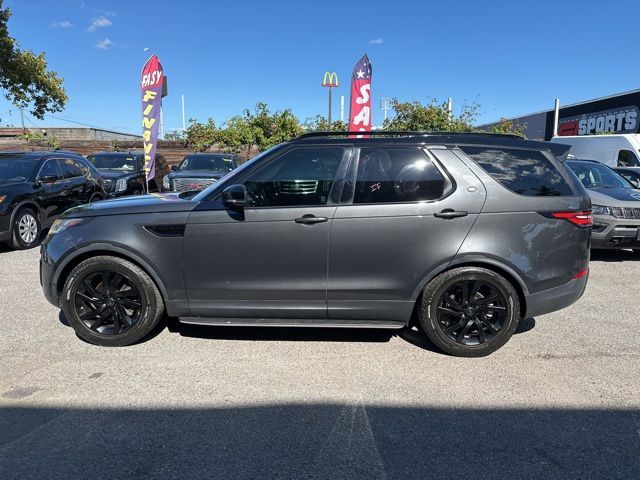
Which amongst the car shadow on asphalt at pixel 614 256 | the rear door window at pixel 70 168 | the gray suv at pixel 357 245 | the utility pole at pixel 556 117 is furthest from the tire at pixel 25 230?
the utility pole at pixel 556 117

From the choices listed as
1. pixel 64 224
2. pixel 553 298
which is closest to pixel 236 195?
pixel 64 224

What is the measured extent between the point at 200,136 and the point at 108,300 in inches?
832

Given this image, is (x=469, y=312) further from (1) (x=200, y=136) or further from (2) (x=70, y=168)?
(1) (x=200, y=136)

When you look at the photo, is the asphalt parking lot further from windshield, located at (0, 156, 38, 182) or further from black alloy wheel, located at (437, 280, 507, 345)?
windshield, located at (0, 156, 38, 182)

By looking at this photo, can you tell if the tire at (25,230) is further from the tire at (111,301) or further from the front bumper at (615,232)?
the front bumper at (615,232)

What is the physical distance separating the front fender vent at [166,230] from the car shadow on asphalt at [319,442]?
1.41 m

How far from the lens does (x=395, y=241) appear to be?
3.73 meters

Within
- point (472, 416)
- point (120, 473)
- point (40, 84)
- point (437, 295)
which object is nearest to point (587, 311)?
point (437, 295)

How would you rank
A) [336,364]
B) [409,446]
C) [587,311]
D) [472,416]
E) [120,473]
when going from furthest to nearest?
1. [587,311]
2. [336,364]
3. [472,416]
4. [409,446]
5. [120,473]

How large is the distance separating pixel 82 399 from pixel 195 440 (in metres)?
1.00

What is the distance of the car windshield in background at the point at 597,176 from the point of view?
27.8 ft

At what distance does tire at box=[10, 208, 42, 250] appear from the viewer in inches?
309

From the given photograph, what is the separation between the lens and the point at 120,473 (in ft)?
8.03

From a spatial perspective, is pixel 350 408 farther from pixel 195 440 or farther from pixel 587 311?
pixel 587 311
